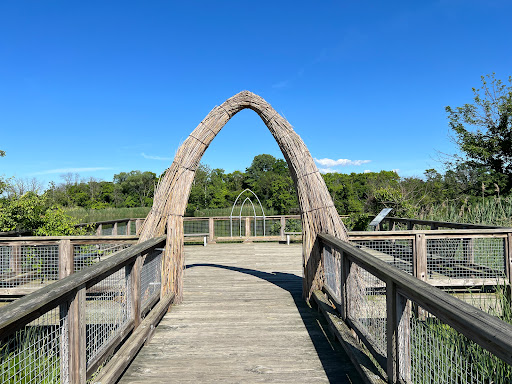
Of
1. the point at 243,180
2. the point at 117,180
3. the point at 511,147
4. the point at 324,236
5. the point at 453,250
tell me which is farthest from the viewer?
the point at 117,180

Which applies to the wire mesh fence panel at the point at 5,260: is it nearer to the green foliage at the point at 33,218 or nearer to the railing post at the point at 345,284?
the green foliage at the point at 33,218

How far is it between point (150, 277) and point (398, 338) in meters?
2.43

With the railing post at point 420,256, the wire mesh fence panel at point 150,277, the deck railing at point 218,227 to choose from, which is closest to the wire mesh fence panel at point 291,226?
the deck railing at point 218,227

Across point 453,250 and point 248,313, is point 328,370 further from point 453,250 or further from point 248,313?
point 453,250

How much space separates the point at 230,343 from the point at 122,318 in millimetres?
898

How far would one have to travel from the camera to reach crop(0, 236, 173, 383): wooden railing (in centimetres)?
139

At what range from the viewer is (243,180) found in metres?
45.2

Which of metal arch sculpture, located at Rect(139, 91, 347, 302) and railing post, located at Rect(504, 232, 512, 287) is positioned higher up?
metal arch sculpture, located at Rect(139, 91, 347, 302)

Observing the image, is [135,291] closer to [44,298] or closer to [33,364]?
[33,364]

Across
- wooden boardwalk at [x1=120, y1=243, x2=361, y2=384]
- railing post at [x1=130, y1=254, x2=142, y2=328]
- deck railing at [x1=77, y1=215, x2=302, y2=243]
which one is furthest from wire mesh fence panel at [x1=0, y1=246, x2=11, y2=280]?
deck railing at [x1=77, y1=215, x2=302, y2=243]

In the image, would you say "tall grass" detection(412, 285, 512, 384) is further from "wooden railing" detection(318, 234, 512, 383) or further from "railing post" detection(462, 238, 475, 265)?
"railing post" detection(462, 238, 475, 265)

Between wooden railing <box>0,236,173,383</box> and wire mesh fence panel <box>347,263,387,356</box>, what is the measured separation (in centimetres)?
162

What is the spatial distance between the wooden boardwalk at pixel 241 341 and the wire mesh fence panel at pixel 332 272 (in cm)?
32

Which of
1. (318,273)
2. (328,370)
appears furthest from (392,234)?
(328,370)
